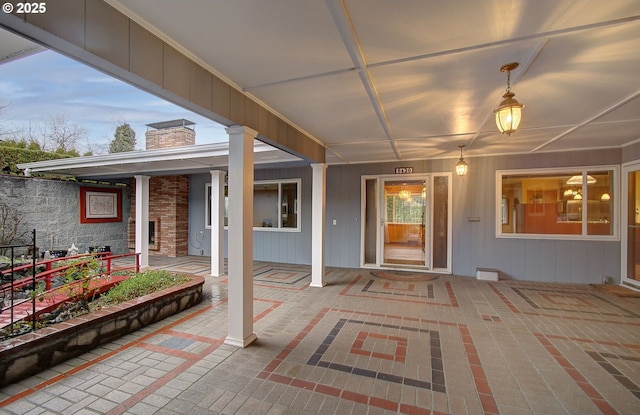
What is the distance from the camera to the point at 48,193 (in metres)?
7.25

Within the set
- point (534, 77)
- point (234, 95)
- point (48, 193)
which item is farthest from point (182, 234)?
point (534, 77)

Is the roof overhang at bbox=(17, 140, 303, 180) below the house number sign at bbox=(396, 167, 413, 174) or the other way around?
the other way around

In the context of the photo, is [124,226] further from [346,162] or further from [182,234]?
[346,162]

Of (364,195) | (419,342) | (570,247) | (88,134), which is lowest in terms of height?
(419,342)

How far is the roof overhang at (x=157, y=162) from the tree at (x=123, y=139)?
39.0ft

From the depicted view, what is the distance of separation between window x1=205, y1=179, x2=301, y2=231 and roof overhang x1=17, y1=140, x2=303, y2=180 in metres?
1.44

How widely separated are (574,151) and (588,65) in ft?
13.9

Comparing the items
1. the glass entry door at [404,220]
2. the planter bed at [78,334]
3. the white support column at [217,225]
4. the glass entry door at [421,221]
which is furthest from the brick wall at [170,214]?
the glass entry door at [404,220]

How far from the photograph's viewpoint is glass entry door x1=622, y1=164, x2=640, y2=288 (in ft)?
15.8

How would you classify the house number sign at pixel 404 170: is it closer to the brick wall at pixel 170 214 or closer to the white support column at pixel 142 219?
the white support column at pixel 142 219

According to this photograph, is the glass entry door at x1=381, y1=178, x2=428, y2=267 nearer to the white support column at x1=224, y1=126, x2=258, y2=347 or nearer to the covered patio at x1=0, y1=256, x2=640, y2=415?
the covered patio at x1=0, y1=256, x2=640, y2=415

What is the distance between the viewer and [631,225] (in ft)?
16.0

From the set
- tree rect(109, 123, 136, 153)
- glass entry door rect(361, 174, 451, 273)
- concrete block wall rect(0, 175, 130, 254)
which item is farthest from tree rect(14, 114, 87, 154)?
glass entry door rect(361, 174, 451, 273)

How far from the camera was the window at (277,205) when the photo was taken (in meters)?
7.42
